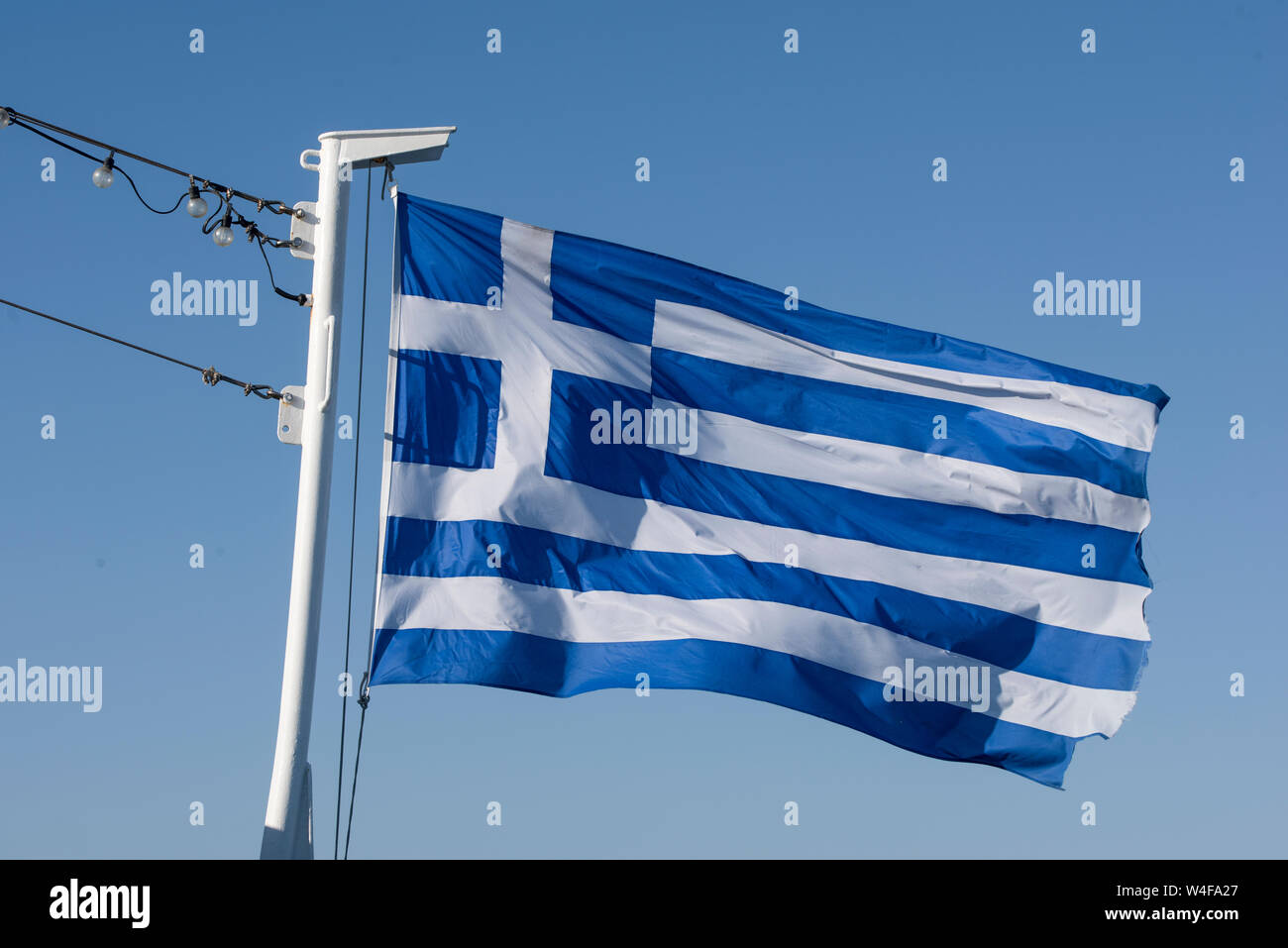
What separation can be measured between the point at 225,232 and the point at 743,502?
13.8 ft

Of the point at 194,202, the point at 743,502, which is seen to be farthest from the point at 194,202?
the point at 743,502

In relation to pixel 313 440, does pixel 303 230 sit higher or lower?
higher

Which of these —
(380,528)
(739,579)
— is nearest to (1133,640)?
(739,579)

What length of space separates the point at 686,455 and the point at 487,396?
1625 mm

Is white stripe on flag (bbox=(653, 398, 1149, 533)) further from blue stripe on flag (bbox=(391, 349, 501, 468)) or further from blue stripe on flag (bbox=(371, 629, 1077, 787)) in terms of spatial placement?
blue stripe on flag (bbox=(371, 629, 1077, 787))

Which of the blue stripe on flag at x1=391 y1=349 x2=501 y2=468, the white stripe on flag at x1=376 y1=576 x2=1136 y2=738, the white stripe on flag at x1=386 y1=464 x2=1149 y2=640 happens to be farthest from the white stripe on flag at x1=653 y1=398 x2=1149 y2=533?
the blue stripe on flag at x1=391 y1=349 x2=501 y2=468

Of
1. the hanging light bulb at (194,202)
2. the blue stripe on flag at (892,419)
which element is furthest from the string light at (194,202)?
the blue stripe on flag at (892,419)

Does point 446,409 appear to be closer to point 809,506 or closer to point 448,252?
point 448,252

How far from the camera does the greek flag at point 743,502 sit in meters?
10.8

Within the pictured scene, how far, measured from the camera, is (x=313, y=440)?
9781 mm

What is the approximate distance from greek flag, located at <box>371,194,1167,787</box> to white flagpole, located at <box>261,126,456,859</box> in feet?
2.71

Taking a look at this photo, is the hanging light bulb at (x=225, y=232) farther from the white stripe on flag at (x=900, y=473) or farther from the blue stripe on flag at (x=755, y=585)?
the white stripe on flag at (x=900, y=473)

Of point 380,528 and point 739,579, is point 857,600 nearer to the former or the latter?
point 739,579

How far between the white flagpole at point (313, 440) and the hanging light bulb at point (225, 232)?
414 mm
